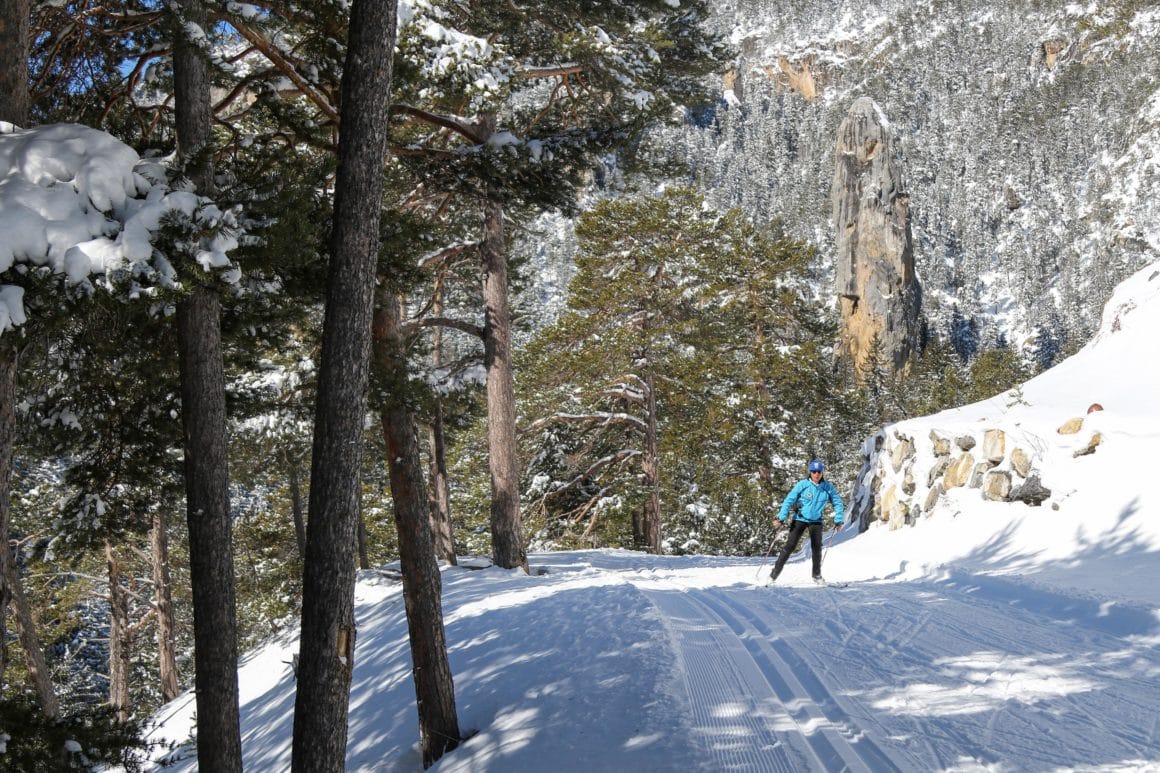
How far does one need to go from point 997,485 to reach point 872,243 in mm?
69716

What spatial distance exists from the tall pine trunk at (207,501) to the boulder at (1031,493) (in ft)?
29.4

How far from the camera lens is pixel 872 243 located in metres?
73.0

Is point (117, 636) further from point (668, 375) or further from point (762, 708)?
point (762, 708)

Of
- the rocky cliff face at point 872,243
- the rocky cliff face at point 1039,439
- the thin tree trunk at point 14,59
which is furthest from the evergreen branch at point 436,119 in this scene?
the rocky cliff face at point 872,243

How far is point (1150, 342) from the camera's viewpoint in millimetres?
11266

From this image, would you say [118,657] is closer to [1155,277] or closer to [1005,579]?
[1005,579]

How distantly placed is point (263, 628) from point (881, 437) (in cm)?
1965

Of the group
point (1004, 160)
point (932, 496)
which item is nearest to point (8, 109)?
point (932, 496)

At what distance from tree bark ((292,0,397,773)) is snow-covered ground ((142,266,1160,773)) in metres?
1.49

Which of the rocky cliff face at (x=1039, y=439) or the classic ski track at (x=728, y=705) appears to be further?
the rocky cliff face at (x=1039, y=439)

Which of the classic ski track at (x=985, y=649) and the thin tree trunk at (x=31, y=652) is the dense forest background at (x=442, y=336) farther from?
the classic ski track at (x=985, y=649)

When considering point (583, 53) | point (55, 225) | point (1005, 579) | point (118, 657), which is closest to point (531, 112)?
point (583, 53)

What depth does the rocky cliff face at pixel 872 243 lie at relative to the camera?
225 feet

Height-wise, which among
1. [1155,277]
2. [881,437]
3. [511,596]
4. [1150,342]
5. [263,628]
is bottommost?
[263,628]
